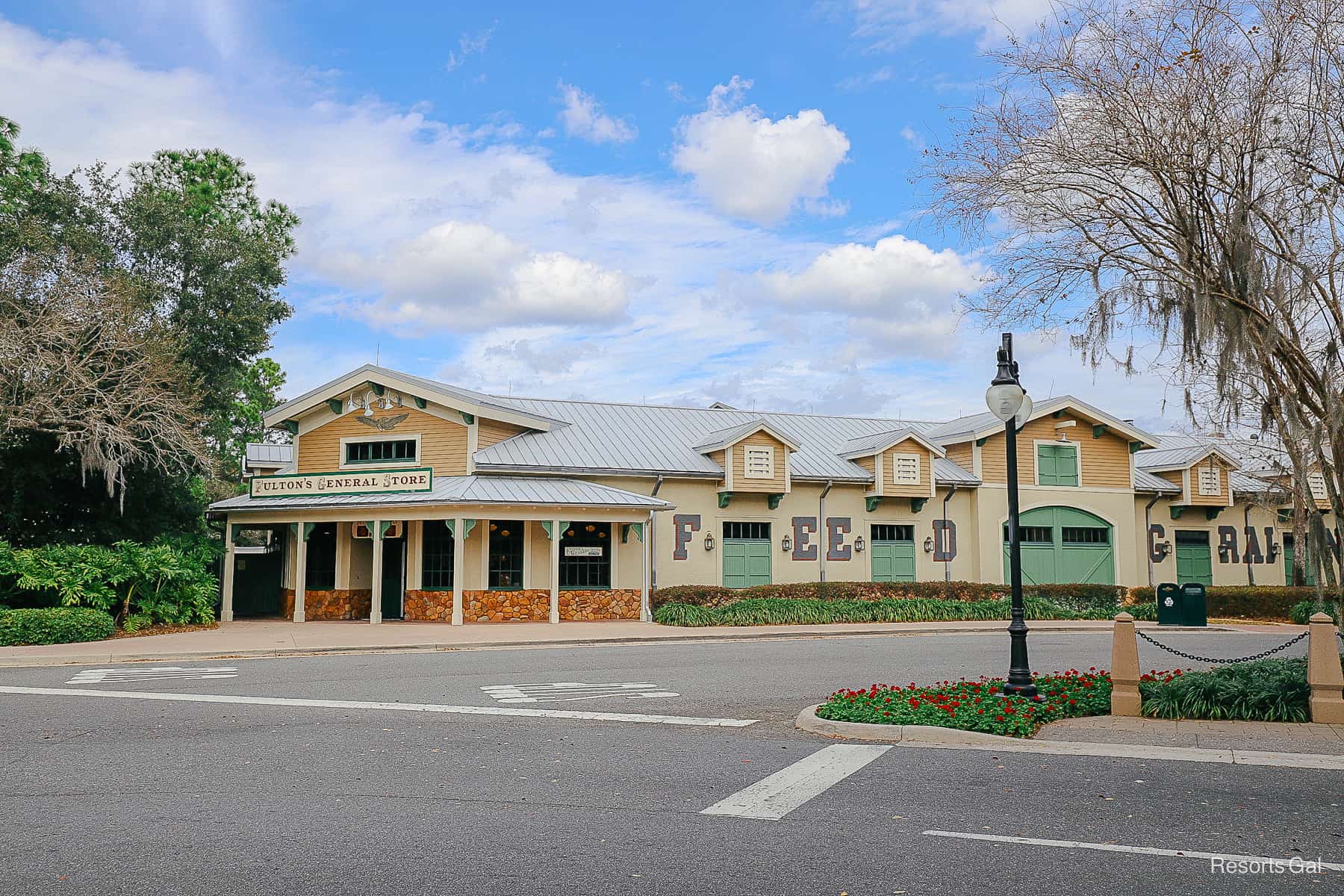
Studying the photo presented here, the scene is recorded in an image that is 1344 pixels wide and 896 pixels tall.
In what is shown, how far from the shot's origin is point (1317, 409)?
10570 millimetres

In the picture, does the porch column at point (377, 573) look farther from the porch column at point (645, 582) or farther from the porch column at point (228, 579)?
the porch column at point (645, 582)

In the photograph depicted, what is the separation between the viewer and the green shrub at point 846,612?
23375 millimetres

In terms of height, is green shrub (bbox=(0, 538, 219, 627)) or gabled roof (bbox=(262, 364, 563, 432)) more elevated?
gabled roof (bbox=(262, 364, 563, 432))

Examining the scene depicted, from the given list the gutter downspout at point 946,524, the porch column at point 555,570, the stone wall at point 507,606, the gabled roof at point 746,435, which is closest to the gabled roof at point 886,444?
the gutter downspout at point 946,524

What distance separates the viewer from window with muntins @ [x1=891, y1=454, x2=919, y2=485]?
27922 mm

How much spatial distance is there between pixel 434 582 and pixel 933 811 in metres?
19.4

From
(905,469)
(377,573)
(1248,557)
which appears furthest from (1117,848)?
(1248,557)

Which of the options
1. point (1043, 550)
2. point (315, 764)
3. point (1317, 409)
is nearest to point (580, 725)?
point (315, 764)

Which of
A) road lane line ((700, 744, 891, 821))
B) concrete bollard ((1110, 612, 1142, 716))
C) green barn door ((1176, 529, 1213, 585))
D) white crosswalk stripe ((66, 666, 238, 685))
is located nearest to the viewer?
road lane line ((700, 744, 891, 821))

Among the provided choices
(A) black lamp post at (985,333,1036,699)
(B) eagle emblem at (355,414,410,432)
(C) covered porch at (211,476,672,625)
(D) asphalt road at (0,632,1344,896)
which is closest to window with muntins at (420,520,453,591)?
(C) covered porch at (211,476,672,625)

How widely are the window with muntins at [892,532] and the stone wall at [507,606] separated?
9.65 metres

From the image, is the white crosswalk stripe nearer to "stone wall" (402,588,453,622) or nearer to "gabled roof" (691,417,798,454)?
"stone wall" (402,588,453,622)

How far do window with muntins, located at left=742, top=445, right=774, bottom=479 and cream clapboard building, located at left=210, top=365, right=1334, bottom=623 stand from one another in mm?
54

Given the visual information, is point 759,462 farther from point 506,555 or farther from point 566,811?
point 566,811
